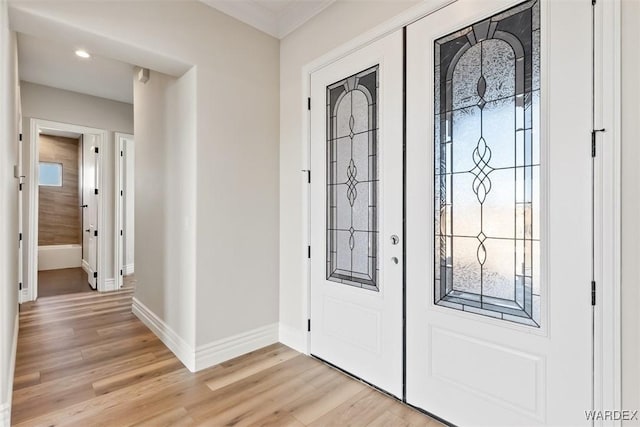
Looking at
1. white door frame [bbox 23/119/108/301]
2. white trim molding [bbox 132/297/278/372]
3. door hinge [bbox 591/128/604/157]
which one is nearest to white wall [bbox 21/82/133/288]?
white door frame [bbox 23/119/108/301]

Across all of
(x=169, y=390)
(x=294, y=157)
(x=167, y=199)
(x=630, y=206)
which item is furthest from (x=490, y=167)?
(x=167, y=199)

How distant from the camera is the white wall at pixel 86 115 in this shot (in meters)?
4.25

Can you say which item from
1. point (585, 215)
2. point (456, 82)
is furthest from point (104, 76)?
point (585, 215)

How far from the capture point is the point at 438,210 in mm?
1893

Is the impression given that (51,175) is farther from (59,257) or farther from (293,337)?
(293,337)

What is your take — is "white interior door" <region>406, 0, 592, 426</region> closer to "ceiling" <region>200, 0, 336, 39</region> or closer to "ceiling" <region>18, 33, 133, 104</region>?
"ceiling" <region>200, 0, 336, 39</region>

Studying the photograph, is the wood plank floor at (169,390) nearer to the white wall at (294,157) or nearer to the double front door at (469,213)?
the double front door at (469,213)

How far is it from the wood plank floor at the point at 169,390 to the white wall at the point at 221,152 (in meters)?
0.35

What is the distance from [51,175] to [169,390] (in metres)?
6.80

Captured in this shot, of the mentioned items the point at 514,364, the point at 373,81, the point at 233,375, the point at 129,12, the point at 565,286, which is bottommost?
the point at 233,375

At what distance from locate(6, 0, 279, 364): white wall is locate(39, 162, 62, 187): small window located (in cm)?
538

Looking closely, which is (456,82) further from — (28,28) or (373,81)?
(28,28)

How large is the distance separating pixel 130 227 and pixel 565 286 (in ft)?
21.9

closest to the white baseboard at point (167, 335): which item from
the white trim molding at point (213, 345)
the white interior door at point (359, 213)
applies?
the white trim molding at point (213, 345)
